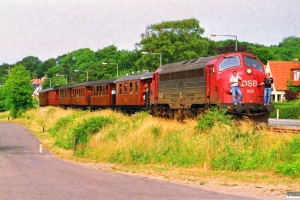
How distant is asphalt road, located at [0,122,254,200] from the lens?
13.0 meters

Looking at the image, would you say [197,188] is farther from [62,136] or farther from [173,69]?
[62,136]

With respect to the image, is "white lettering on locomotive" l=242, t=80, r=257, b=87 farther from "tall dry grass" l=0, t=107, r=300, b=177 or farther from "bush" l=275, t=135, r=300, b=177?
"bush" l=275, t=135, r=300, b=177

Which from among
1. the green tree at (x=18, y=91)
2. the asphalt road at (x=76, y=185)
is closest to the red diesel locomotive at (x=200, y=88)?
the asphalt road at (x=76, y=185)

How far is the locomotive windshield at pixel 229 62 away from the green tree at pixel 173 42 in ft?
190

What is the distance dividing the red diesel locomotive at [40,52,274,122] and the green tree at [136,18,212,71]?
1740 inches

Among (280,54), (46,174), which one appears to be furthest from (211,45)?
(46,174)

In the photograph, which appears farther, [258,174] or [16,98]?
[16,98]

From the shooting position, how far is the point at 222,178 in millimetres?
16453

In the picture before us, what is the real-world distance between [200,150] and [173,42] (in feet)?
235

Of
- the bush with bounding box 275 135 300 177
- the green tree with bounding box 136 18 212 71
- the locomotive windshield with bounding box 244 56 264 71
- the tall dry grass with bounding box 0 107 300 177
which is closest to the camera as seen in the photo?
the bush with bounding box 275 135 300 177

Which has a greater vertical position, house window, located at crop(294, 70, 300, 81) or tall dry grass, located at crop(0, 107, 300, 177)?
house window, located at crop(294, 70, 300, 81)

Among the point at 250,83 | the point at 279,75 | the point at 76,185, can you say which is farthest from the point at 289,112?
the point at 76,185

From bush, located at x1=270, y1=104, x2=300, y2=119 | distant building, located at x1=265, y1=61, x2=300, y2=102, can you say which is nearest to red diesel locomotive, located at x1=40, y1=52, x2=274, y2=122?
bush, located at x1=270, y1=104, x2=300, y2=119

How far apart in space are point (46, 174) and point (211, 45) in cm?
7613
